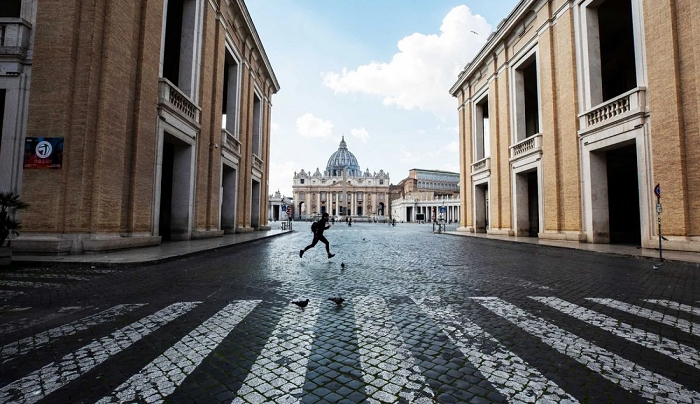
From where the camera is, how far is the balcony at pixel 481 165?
25.4 metres

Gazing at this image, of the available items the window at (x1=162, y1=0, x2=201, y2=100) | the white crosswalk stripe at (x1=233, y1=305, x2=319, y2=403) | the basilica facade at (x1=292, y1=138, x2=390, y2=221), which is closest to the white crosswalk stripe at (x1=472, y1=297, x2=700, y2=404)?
the white crosswalk stripe at (x1=233, y1=305, x2=319, y2=403)

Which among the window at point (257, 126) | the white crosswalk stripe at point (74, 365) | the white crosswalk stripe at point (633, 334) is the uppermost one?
the window at point (257, 126)

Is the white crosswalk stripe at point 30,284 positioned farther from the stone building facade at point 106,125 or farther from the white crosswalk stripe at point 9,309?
the stone building facade at point 106,125

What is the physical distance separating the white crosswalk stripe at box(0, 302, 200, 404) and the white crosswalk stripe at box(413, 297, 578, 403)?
10.4 feet

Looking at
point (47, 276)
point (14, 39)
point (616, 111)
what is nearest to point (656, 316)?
point (47, 276)

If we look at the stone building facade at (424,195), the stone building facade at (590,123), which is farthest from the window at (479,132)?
Result: the stone building facade at (424,195)

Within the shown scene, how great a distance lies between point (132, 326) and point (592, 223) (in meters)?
17.6

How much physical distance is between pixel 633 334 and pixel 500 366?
1.87 meters

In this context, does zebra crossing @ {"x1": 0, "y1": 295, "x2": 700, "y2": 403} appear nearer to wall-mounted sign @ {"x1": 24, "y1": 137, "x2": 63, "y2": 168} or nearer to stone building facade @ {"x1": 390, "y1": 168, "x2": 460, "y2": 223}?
wall-mounted sign @ {"x1": 24, "y1": 137, "x2": 63, "y2": 168}

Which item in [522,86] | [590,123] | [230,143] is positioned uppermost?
[522,86]

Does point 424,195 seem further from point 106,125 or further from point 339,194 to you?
point 106,125

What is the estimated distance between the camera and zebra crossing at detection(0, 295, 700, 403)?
8.20ft

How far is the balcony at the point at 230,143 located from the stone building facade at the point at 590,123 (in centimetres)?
1741

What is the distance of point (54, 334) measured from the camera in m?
3.67
